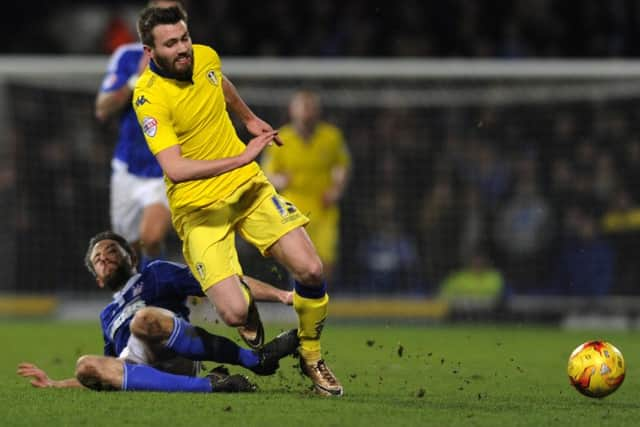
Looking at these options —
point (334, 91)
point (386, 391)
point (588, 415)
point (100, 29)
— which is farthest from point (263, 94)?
point (588, 415)

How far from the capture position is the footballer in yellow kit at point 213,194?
660cm

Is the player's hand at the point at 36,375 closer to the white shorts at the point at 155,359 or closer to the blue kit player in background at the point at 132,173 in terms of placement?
the white shorts at the point at 155,359

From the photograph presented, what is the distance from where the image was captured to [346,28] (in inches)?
655

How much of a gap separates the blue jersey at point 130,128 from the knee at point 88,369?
2746 mm

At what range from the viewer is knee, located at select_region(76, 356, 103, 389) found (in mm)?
6598

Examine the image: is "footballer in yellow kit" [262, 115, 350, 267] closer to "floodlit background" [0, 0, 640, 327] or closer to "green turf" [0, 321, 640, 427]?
"floodlit background" [0, 0, 640, 327]

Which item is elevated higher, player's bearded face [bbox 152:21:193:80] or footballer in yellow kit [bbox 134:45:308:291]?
player's bearded face [bbox 152:21:193:80]

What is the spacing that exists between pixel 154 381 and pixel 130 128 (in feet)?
9.81

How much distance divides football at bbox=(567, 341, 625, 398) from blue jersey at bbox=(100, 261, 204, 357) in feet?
6.26

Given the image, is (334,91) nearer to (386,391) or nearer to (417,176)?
(417,176)

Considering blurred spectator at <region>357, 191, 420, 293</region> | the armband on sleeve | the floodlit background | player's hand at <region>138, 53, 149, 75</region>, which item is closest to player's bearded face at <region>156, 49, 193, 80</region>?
player's hand at <region>138, 53, 149, 75</region>

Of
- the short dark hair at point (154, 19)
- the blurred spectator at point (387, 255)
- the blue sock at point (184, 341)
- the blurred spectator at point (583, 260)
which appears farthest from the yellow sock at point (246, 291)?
the blurred spectator at point (583, 260)

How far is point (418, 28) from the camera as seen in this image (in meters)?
16.5

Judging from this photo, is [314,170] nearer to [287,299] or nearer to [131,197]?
[131,197]
